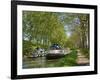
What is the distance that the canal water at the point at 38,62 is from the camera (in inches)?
82.0

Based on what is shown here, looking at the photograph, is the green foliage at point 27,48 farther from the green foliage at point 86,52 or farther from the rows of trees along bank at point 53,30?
the green foliage at point 86,52

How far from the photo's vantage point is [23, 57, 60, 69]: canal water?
208cm

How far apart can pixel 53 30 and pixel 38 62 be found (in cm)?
36

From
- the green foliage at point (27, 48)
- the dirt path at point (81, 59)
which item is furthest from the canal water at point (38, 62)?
the dirt path at point (81, 59)

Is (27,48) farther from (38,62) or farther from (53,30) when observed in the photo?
(53,30)

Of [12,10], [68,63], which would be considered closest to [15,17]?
[12,10]

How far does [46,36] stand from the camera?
2148mm

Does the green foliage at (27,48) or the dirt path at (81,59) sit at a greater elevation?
the green foliage at (27,48)

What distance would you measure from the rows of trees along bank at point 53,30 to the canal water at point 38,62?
0.26 feet

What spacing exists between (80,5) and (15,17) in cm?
71

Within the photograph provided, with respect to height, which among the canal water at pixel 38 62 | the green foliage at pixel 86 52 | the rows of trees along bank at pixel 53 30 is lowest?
the canal water at pixel 38 62

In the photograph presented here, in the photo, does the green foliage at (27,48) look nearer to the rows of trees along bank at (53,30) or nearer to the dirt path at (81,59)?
the rows of trees along bank at (53,30)

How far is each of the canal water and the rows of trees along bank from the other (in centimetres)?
8

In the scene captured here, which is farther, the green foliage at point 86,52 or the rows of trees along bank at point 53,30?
the green foliage at point 86,52
